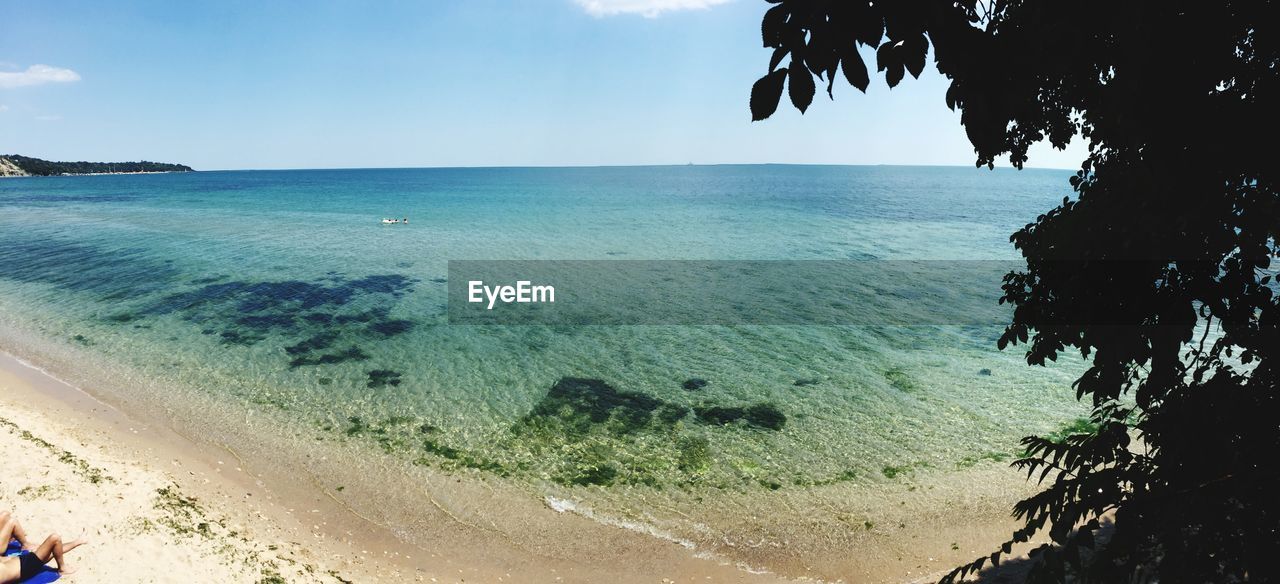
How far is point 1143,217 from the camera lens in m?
6.12

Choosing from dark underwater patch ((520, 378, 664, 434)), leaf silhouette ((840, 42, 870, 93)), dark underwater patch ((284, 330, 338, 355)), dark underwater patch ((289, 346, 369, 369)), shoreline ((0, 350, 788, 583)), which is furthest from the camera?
dark underwater patch ((284, 330, 338, 355))

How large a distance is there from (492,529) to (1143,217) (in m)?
12.6

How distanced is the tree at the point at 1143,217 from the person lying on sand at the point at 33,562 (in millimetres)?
13159

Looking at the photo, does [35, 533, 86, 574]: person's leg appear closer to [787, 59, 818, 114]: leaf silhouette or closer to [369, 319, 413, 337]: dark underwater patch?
[787, 59, 818, 114]: leaf silhouette

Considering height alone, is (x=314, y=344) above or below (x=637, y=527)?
above

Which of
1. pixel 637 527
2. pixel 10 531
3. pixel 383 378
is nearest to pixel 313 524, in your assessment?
pixel 10 531

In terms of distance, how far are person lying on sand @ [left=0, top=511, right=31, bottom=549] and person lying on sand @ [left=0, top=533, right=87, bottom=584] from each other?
543 millimetres

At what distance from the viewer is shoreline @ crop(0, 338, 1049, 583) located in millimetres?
12242

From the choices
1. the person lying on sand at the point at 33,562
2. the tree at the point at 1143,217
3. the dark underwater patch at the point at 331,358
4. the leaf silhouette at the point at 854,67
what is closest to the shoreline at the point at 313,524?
the person lying on sand at the point at 33,562

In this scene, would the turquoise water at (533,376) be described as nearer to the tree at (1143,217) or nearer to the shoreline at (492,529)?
the shoreline at (492,529)

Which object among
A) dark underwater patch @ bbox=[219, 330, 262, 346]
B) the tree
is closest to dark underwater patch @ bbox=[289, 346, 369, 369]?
dark underwater patch @ bbox=[219, 330, 262, 346]

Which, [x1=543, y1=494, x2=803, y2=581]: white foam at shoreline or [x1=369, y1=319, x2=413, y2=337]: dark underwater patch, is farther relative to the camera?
[x1=369, y1=319, x2=413, y2=337]: dark underwater patch

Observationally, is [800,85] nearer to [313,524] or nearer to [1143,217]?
[1143,217]

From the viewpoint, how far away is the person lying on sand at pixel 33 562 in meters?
9.41
